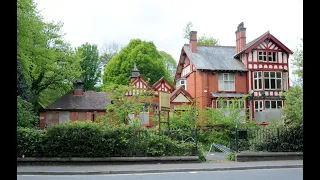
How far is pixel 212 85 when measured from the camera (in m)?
35.0

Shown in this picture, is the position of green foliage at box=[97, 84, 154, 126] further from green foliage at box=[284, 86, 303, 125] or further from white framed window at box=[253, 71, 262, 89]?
white framed window at box=[253, 71, 262, 89]

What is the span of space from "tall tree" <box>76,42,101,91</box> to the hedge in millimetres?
42239

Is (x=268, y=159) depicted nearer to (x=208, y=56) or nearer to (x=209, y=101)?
(x=209, y=101)

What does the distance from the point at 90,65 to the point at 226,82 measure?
2976 cm

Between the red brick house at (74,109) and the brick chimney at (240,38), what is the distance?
1585 cm

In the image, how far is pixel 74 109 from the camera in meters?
36.9

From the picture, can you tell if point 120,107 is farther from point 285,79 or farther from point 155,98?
point 285,79

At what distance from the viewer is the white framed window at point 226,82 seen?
3541cm

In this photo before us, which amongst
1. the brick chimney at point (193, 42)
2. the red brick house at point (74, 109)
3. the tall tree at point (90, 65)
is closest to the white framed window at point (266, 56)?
the brick chimney at point (193, 42)

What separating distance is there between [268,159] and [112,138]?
310 inches

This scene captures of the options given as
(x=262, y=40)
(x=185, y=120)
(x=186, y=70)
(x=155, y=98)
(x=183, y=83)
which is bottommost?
(x=185, y=120)

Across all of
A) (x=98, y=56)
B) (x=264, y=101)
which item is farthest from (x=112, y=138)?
(x=98, y=56)

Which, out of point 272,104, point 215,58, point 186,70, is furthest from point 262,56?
point 186,70

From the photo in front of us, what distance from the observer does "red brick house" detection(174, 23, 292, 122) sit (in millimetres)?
34656
